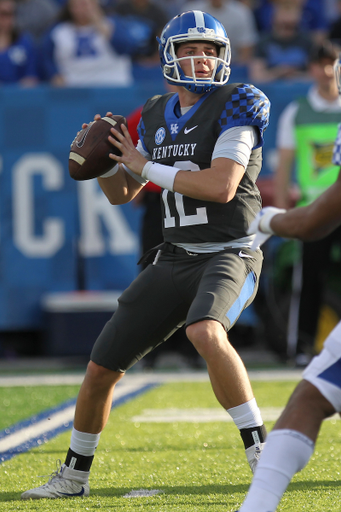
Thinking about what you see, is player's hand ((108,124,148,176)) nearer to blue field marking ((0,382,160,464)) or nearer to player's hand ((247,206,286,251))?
player's hand ((247,206,286,251))

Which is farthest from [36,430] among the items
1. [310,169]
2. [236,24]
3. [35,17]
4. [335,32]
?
[35,17]

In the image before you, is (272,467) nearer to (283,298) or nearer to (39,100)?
(283,298)

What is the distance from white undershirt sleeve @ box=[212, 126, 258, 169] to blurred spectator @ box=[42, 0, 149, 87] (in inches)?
174

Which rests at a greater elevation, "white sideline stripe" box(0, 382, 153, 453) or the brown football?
the brown football

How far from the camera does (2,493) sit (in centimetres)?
281

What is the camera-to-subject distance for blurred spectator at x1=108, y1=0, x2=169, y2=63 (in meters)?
7.94

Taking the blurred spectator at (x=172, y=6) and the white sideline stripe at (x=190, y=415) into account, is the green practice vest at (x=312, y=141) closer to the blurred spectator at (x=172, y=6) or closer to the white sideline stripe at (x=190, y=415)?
the white sideline stripe at (x=190, y=415)

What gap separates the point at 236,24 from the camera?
7.94 metres

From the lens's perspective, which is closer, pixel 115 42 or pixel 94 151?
pixel 94 151

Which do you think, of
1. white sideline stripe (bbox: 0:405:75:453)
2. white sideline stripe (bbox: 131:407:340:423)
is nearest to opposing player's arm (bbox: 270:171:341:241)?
white sideline stripe (bbox: 0:405:75:453)

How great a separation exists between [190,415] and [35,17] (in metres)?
5.45

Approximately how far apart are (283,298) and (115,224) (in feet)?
4.98

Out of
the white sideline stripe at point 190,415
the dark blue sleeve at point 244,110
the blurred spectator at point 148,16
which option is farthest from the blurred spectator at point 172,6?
the dark blue sleeve at point 244,110

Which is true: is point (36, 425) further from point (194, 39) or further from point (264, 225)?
point (264, 225)
